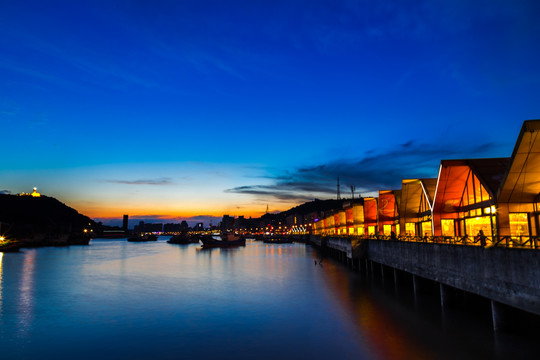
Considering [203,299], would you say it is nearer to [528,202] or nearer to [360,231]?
[528,202]

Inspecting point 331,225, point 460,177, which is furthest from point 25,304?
point 331,225

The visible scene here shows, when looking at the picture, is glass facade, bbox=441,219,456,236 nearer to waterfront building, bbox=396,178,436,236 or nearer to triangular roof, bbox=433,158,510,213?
triangular roof, bbox=433,158,510,213

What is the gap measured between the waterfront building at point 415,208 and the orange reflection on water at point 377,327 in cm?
1449

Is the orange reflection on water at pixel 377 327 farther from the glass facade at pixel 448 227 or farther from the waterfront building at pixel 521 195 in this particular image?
the waterfront building at pixel 521 195

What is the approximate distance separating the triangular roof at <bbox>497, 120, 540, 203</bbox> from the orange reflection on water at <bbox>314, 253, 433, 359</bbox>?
13502 mm

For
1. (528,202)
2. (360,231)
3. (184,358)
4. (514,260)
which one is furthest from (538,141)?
(360,231)

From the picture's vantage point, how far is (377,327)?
80.1 ft

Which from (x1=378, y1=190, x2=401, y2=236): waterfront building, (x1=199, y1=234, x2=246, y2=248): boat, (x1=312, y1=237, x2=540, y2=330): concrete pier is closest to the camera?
(x1=312, y1=237, x2=540, y2=330): concrete pier

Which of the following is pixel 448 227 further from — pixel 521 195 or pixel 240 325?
pixel 240 325

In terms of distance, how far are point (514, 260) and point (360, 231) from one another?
73434 mm

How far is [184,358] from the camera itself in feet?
64.7

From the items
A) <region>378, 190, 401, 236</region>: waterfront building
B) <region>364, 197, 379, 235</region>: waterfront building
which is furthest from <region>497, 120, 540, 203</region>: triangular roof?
<region>364, 197, 379, 235</region>: waterfront building

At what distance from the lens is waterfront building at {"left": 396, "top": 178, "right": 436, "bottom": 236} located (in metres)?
45.8

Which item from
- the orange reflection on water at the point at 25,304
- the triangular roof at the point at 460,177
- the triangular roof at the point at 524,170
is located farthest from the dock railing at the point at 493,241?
the orange reflection on water at the point at 25,304
